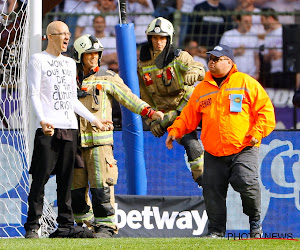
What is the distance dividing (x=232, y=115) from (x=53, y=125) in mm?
1588

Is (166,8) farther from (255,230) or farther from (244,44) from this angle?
(255,230)

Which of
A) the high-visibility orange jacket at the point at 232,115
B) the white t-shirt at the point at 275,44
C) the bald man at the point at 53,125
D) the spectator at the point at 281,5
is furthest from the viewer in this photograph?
the spectator at the point at 281,5

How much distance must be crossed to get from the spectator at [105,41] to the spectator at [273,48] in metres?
2.20

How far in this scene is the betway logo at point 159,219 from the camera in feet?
26.9

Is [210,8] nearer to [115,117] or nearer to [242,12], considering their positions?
[242,12]

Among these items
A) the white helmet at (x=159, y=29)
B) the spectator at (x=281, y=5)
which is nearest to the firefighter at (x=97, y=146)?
the white helmet at (x=159, y=29)

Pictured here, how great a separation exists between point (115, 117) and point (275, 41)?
121 inches

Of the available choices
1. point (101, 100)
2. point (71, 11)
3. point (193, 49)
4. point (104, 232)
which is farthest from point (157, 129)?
point (71, 11)

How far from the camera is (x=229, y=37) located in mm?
11109

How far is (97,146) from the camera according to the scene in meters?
7.05

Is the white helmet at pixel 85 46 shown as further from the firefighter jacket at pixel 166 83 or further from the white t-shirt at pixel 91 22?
the white t-shirt at pixel 91 22

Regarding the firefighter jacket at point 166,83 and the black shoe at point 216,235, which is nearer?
the black shoe at point 216,235

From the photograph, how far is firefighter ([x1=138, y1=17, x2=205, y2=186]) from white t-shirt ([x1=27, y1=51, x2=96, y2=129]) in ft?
6.09

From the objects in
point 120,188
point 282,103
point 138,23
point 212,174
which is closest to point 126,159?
point 120,188
